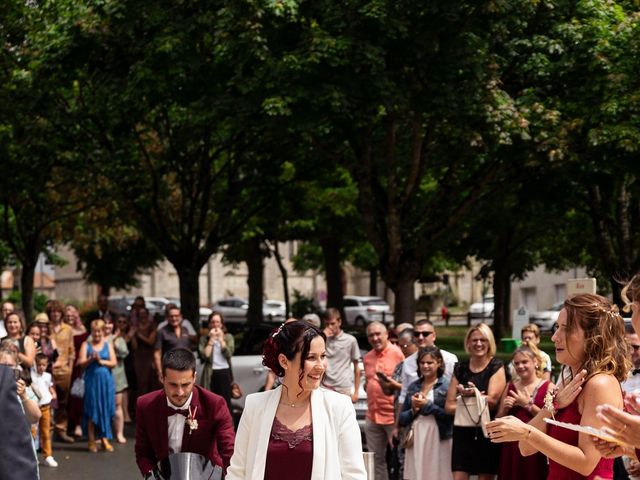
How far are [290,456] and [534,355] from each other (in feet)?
13.6

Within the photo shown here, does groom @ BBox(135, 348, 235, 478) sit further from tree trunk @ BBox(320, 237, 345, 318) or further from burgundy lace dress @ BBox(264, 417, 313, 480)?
tree trunk @ BBox(320, 237, 345, 318)

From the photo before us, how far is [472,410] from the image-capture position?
975 centimetres

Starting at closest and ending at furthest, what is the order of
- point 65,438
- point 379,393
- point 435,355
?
1. point 435,355
2. point 379,393
3. point 65,438

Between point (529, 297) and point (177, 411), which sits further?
point (529, 297)

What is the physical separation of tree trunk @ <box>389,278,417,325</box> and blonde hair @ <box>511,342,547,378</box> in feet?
37.4

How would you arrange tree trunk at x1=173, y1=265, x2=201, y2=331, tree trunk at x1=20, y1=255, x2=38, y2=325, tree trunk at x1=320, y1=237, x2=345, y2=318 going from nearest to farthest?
tree trunk at x1=173, y1=265, x2=201, y2=331 → tree trunk at x1=20, y1=255, x2=38, y2=325 → tree trunk at x1=320, y1=237, x2=345, y2=318

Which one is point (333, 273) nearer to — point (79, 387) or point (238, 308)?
point (79, 387)

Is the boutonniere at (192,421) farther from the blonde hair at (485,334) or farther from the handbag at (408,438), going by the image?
the handbag at (408,438)

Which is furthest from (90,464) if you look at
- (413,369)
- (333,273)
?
(333,273)

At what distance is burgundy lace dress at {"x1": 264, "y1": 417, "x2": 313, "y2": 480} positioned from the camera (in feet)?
18.3

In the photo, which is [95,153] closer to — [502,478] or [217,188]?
[217,188]

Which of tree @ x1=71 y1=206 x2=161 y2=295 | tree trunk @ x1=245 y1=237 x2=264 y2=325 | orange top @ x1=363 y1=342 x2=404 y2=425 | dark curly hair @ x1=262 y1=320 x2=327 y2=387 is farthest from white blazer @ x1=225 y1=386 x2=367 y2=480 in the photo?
tree @ x1=71 y1=206 x2=161 y2=295

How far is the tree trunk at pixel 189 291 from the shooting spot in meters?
25.4

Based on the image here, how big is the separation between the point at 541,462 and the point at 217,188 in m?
19.9
